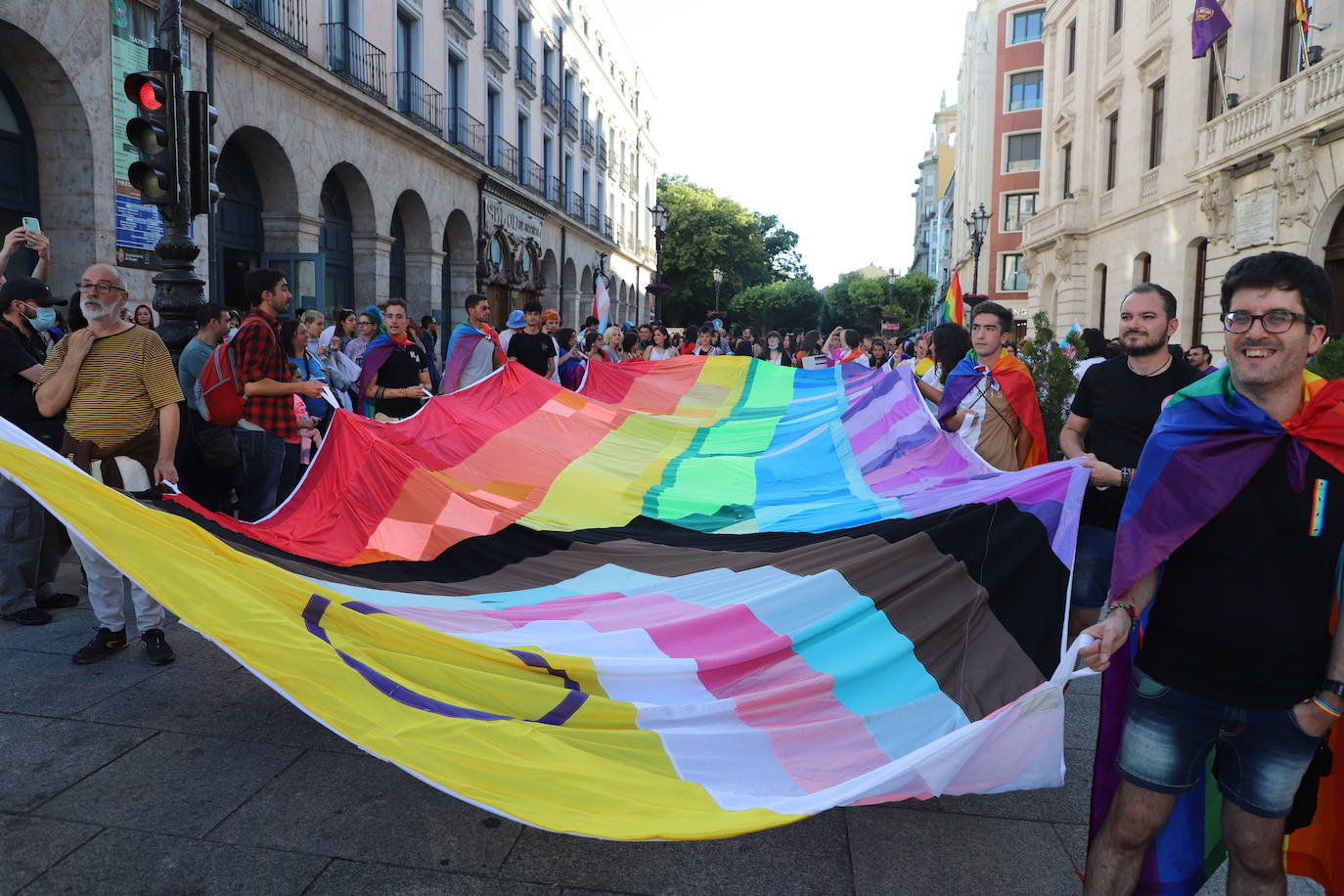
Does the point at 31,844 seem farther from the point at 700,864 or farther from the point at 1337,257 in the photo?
the point at 1337,257

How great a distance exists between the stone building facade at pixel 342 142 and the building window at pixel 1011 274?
23.0 metres

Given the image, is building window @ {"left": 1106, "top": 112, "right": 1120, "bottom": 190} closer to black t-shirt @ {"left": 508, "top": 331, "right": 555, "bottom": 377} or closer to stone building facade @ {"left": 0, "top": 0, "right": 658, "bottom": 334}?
stone building facade @ {"left": 0, "top": 0, "right": 658, "bottom": 334}

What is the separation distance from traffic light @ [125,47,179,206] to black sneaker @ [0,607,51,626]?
3.34 meters

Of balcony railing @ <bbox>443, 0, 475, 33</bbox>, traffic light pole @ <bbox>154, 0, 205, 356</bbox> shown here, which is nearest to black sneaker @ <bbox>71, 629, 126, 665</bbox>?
traffic light pole @ <bbox>154, 0, 205, 356</bbox>

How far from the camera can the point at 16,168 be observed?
10633 millimetres

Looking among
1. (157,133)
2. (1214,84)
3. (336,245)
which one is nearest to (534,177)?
(336,245)

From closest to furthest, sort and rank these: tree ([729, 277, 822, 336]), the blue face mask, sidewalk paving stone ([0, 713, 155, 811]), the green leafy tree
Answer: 1. sidewalk paving stone ([0, 713, 155, 811])
2. the blue face mask
3. the green leafy tree
4. tree ([729, 277, 822, 336])

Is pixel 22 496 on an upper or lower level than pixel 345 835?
upper

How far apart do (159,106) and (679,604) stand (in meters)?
6.15

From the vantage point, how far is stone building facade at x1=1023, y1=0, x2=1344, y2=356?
1546 cm

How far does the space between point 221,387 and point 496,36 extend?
24.5 metres

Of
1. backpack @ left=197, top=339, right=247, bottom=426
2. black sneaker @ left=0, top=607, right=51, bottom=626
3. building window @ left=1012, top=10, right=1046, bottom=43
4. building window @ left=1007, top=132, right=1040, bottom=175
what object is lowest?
black sneaker @ left=0, top=607, right=51, bottom=626

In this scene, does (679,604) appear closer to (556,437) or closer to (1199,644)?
(1199,644)

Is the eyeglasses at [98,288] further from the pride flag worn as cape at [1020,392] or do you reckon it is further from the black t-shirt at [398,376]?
the pride flag worn as cape at [1020,392]
